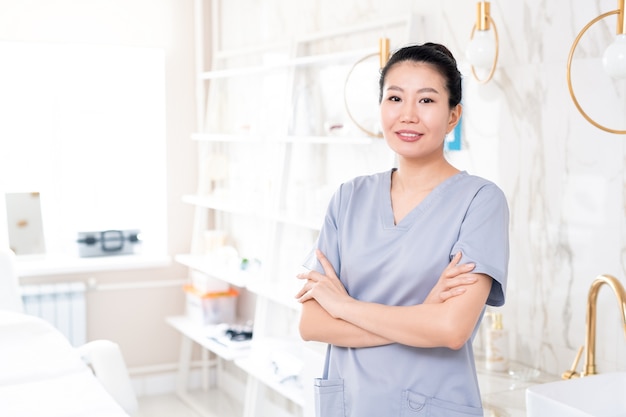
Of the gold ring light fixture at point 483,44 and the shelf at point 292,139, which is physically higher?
the gold ring light fixture at point 483,44

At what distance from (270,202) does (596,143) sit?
1690 mm

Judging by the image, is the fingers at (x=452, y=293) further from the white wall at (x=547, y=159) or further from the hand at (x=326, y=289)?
the white wall at (x=547, y=159)

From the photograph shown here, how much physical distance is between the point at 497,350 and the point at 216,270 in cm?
184

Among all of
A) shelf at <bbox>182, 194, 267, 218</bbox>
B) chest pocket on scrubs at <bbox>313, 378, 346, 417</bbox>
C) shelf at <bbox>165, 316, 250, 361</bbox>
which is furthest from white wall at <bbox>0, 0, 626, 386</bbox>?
shelf at <bbox>165, 316, 250, 361</bbox>

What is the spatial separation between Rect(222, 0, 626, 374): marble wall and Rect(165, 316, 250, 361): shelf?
1527 millimetres

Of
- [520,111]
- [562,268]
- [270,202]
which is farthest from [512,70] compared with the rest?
[270,202]

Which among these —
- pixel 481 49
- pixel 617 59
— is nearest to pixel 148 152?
pixel 481 49

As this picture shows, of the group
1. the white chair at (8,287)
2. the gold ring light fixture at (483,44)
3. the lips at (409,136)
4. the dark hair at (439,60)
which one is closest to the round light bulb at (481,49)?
the gold ring light fixture at (483,44)

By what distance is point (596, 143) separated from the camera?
2.15 metres

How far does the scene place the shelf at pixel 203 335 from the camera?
144 inches

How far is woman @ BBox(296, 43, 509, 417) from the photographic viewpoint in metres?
1.48

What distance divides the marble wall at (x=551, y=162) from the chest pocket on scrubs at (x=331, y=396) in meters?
0.91

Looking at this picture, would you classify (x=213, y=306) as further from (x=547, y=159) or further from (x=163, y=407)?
(x=547, y=159)

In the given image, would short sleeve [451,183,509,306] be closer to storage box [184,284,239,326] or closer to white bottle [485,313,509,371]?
white bottle [485,313,509,371]
